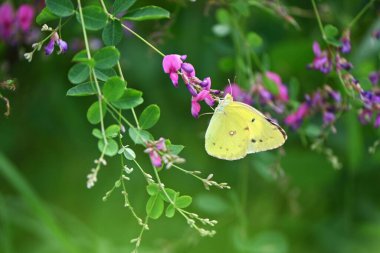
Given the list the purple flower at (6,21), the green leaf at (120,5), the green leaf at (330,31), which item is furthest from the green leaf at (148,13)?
the purple flower at (6,21)

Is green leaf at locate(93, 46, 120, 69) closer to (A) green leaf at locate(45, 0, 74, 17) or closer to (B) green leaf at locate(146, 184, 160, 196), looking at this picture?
(A) green leaf at locate(45, 0, 74, 17)

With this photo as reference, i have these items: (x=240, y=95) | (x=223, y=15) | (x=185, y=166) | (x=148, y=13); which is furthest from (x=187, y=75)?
(x=185, y=166)

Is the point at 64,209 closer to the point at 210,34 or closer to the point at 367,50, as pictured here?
the point at 210,34

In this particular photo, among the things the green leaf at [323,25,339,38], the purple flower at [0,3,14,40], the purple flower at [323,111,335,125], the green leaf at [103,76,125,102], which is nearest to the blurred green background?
the purple flower at [0,3,14,40]

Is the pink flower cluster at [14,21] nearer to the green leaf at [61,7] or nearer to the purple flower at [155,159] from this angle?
the green leaf at [61,7]

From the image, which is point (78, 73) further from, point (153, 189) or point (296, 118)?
point (296, 118)
